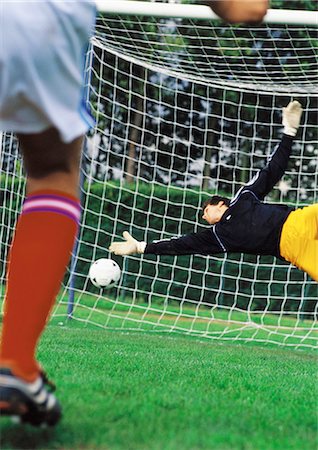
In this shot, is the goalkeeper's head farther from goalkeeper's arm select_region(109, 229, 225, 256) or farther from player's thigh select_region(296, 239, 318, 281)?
player's thigh select_region(296, 239, 318, 281)

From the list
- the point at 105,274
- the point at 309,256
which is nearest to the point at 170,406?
the point at 309,256

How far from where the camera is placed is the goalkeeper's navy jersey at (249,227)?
19.2ft

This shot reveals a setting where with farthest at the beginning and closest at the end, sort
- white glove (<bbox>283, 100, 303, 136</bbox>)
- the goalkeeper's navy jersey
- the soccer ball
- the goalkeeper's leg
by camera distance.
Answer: the soccer ball
the goalkeeper's navy jersey
the goalkeeper's leg
white glove (<bbox>283, 100, 303, 136</bbox>)

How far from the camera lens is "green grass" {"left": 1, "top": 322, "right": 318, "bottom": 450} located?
1831 millimetres

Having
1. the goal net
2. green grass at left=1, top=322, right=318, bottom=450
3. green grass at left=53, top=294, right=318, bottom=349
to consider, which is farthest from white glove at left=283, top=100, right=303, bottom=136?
green grass at left=53, top=294, right=318, bottom=349

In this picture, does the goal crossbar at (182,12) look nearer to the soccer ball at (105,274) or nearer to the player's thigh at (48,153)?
the soccer ball at (105,274)

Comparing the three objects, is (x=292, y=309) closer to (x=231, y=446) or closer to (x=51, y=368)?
(x=51, y=368)

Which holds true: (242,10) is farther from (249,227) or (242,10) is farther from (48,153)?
(249,227)

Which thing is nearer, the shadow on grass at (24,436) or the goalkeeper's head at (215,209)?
the shadow on grass at (24,436)

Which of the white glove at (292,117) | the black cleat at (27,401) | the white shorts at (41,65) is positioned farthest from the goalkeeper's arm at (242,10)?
the white glove at (292,117)

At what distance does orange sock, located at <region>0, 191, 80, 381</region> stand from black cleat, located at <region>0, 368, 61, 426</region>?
1.1 inches

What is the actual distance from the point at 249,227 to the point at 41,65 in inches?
169

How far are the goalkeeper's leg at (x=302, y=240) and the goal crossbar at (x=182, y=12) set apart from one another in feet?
4.96

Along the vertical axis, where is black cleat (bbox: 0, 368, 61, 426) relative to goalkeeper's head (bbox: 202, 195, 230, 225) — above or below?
above
